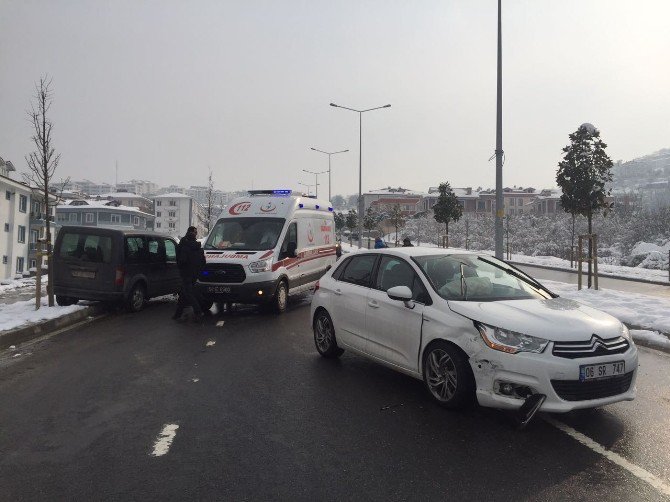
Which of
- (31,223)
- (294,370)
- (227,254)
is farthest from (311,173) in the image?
(294,370)

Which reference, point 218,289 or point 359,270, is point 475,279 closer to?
point 359,270

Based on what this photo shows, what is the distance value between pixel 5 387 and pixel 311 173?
54.7 meters

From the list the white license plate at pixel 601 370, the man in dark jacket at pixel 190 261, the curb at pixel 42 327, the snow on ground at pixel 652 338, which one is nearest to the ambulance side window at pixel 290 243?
the man in dark jacket at pixel 190 261

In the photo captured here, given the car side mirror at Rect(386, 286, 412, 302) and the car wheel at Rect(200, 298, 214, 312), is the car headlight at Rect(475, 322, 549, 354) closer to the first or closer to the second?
the car side mirror at Rect(386, 286, 412, 302)

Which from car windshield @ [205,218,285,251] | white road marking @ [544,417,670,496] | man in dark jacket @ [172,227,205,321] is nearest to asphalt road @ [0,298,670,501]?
white road marking @ [544,417,670,496]

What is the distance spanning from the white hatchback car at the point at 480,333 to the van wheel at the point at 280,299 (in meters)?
4.58

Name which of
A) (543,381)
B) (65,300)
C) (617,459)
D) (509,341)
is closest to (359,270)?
(509,341)

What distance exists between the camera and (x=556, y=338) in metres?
4.41

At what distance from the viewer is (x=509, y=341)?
178 inches

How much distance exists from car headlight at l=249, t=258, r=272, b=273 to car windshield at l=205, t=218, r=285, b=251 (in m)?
0.46

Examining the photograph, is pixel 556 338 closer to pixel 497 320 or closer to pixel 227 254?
pixel 497 320

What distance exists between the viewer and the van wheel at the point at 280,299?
11.3 m

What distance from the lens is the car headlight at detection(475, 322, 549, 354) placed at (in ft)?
14.5

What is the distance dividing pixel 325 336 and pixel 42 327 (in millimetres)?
5823
